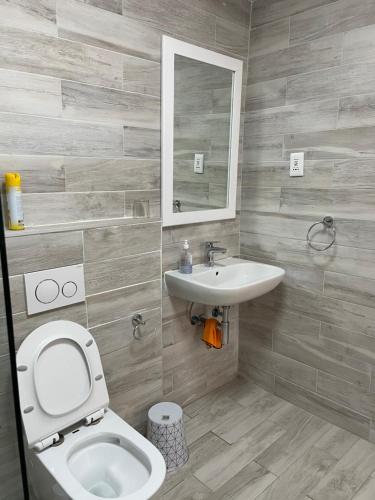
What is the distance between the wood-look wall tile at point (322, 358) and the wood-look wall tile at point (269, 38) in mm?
1702

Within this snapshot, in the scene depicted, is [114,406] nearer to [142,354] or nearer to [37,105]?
[142,354]

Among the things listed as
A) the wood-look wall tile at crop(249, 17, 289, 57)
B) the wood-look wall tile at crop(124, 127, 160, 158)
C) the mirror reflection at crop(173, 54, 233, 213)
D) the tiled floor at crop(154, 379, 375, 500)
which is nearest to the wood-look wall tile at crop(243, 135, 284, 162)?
the mirror reflection at crop(173, 54, 233, 213)

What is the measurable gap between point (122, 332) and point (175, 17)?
1555 millimetres

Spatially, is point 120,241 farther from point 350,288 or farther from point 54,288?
point 350,288

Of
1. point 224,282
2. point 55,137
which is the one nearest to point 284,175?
point 224,282

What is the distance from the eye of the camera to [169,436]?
185cm

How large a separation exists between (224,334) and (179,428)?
59 centimetres

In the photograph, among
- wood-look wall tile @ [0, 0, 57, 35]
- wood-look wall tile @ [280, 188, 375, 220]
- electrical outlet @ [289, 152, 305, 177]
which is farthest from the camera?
electrical outlet @ [289, 152, 305, 177]

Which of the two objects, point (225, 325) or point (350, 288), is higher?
point (350, 288)

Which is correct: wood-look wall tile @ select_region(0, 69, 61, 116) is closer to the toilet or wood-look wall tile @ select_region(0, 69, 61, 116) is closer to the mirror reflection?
the mirror reflection

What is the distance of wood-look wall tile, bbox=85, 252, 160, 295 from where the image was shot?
5.48 ft

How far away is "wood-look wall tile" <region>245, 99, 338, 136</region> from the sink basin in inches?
31.4

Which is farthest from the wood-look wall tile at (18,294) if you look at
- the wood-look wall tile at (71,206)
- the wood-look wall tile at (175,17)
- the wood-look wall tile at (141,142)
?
the wood-look wall tile at (175,17)

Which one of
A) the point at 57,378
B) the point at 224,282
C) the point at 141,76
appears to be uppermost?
the point at 141,76
